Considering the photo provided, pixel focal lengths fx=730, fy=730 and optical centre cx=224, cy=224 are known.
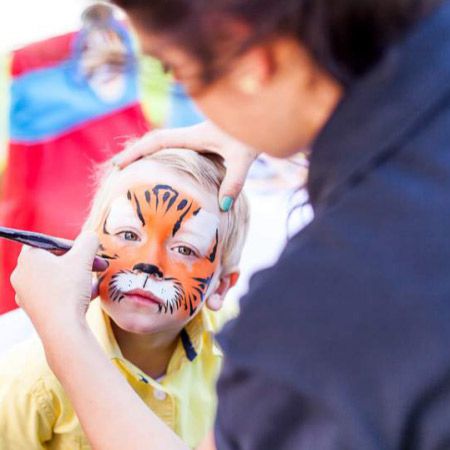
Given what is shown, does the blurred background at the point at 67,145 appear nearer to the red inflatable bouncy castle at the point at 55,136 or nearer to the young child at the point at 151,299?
the red inflatable bouncy castle at the point at 55,136

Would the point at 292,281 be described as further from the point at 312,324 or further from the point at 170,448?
the point at 170,448

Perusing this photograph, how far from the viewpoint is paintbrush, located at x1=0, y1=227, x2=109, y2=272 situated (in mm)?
738

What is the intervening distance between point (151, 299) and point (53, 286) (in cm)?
16

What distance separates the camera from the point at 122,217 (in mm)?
885

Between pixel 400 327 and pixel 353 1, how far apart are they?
7.4 inches

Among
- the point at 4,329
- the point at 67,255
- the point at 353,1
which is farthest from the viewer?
the point at 4,329

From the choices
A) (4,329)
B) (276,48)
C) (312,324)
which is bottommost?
(4,329)

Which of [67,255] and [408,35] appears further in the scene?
[67,255]

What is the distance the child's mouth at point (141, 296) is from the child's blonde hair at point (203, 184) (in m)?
0.10

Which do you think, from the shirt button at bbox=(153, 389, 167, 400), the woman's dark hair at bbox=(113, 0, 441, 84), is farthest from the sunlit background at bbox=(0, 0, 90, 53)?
the woman's dark hair at bbox=(113, 0, 441, 84)

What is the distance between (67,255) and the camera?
772 millimetres

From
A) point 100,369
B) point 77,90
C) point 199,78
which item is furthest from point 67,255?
point 77,90

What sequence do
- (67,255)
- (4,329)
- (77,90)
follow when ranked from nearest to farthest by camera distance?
1. (67,255)
2. (4,329)
3. (77,90)

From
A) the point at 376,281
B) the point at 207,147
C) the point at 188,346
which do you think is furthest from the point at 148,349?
the point at 376,281
